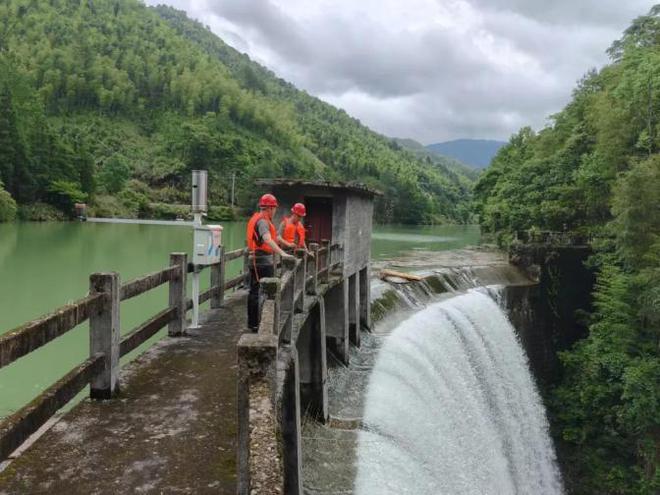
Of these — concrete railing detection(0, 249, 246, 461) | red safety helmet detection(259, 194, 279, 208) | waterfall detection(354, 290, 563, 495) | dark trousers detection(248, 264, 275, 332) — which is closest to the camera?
concrete railing detection(0, 249, 246, 461)

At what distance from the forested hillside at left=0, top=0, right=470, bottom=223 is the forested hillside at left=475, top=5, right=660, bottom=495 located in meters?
43.7

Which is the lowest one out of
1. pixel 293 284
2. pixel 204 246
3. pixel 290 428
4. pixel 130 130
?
pixel 290 428

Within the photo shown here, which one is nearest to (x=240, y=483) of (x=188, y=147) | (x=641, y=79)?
(x=641, y=79)

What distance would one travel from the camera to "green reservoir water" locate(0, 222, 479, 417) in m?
14.5

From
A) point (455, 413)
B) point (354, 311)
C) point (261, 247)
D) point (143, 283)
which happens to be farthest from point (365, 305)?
point (143, 283)

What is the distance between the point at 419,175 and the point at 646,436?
172m

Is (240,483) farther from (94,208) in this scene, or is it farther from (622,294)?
(94,208)

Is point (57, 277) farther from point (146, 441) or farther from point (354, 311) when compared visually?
point (146, 441)

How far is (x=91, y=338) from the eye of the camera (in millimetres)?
5035

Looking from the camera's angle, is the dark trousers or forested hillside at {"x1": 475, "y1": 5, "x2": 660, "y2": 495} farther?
forested hillside at {"x1": 475, "y1": 5, "x2": 660, "y2": 495}

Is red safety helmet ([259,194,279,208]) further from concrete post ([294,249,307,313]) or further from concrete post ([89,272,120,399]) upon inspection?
concrete post ([89,272,120,399])

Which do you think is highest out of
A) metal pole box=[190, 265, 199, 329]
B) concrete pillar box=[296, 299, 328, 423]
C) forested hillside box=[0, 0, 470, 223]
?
forested hillside box=[0, 0, 470, 223]

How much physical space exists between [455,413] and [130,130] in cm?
10995

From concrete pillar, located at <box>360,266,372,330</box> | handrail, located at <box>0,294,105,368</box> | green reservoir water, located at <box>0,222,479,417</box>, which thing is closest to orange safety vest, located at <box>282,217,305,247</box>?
handrail, located at <box>0,294,105,368</box>
